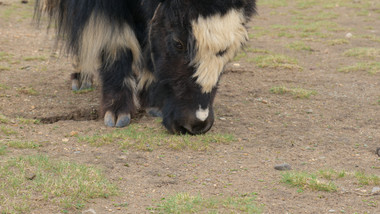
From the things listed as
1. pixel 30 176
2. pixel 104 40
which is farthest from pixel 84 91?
pixel 30 176

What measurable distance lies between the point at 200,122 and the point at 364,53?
4.68m

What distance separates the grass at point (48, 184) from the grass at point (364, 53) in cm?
550

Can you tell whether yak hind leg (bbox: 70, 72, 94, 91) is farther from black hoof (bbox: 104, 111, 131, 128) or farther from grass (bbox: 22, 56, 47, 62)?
grass (bbox: 22, 56, 47, 62)

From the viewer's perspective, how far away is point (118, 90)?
175 inches

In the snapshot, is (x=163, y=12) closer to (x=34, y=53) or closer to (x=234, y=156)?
(x=234, y=156)

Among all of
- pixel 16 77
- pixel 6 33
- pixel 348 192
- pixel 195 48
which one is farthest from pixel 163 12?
pixel 6 33

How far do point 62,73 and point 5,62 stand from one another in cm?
91

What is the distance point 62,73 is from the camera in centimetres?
643

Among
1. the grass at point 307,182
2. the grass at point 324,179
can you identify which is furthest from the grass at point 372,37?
the grass at point 307,182

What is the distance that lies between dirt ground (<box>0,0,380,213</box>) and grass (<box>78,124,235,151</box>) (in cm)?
6

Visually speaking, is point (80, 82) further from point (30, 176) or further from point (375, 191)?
point (375, 191)

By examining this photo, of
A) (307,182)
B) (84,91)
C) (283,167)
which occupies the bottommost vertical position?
(84,91)

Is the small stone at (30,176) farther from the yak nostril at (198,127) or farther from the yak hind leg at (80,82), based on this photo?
the yak hind leg at (80,82)

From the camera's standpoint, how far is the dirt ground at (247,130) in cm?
303
